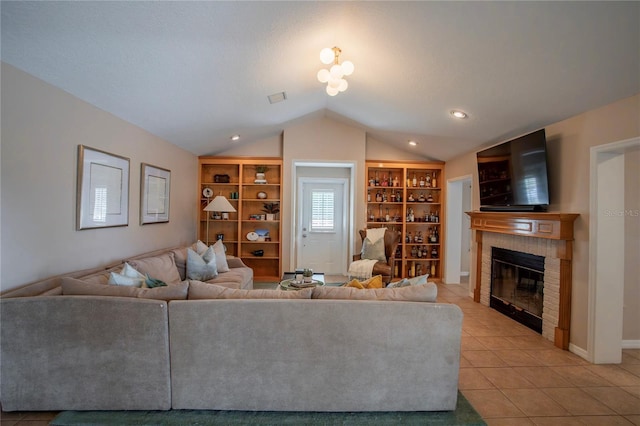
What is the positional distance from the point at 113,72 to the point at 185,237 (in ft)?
9.97

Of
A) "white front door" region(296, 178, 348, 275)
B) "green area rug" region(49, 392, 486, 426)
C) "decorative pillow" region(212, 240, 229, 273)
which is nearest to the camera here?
"green area rug" region(49, 392, 486, 426)

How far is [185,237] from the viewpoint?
16.2 ft

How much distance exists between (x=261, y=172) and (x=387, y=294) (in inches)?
161

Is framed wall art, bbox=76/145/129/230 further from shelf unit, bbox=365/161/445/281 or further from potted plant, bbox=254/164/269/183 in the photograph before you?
shelf unit, bbox=365/161/445/281

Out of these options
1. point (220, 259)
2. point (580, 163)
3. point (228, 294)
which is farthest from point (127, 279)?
point (580, 163)

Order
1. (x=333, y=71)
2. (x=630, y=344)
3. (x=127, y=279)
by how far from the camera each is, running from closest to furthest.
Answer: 1. (x=127, y=279)
2. (x=333, y=71)
3. (x=630, y=344)

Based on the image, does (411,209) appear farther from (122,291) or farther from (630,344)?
(122,291)

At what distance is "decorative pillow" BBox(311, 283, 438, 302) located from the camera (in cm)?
196

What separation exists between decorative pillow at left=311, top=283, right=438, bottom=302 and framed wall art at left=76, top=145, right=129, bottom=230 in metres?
2.20

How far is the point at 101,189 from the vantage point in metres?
2.83

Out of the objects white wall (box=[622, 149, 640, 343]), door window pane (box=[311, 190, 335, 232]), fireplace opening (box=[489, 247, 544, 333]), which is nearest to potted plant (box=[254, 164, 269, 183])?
door window pane (box=[311, 190, 335, 232])

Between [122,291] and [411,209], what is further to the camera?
[411,209]

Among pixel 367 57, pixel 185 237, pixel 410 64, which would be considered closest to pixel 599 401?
pixel 410 64

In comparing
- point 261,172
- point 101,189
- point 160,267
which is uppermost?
point 261,172
